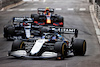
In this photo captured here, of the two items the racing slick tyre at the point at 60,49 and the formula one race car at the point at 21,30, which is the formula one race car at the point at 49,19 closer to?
the formula one race car at the point at 21,30

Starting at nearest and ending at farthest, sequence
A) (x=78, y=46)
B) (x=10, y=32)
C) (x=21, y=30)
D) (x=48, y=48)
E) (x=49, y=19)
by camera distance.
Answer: (x=48, y=48) → (x=78, y=46) → (x=21, y=30) → (x=10, y=32) → (x=49, y=19)

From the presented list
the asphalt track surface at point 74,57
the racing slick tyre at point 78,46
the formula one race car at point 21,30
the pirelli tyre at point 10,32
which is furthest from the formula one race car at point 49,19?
the racing slick tyre at point 78,46

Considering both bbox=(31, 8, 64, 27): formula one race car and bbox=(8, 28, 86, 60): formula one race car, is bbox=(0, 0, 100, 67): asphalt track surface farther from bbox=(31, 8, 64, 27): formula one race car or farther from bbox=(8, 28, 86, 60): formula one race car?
bbox=(31, 8, 64, 27): formula one race car

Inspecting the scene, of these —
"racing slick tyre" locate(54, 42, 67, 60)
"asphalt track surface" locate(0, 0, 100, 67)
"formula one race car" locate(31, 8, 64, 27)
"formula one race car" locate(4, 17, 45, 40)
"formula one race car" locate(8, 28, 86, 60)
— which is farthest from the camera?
"formula one race car" locate(31, 8, 64, 27)

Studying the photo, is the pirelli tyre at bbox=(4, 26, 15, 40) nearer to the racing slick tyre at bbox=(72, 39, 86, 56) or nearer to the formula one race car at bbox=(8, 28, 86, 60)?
the formula one race car at bbox=(8, 28, 86, 60)

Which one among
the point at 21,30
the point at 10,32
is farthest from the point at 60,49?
the point at 10,32

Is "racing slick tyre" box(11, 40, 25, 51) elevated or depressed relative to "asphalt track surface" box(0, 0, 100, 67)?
elevated

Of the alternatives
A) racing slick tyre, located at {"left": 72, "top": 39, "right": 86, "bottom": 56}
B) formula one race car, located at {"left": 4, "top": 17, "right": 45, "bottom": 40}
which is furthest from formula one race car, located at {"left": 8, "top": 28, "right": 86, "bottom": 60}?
formula one race car, located at {"left": 4, "top": 17, "right": 45, "bottom": 40}

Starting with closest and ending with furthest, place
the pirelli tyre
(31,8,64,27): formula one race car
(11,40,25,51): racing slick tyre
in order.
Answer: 1. (11,40,25,51): racing slick tyre
2. the pirelli tyre
3. (31,8,64,27): formula one race car

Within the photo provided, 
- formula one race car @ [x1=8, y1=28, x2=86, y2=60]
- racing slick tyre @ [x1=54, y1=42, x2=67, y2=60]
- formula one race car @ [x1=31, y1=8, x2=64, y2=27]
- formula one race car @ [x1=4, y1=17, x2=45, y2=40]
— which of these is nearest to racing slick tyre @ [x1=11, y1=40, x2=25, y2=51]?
formula one race car @ [x1=8, y1=28, x2=86, y2=60]

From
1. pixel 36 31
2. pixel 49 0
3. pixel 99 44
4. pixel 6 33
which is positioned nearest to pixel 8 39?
pixel 6 33

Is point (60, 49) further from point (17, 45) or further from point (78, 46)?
point (17, 45)

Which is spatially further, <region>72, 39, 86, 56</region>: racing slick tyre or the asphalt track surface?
<region>72, 39, 86, 56</region>: racing slick tyre

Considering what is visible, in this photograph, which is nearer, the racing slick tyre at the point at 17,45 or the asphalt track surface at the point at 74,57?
the asphalt track surface at the point at 74,57
